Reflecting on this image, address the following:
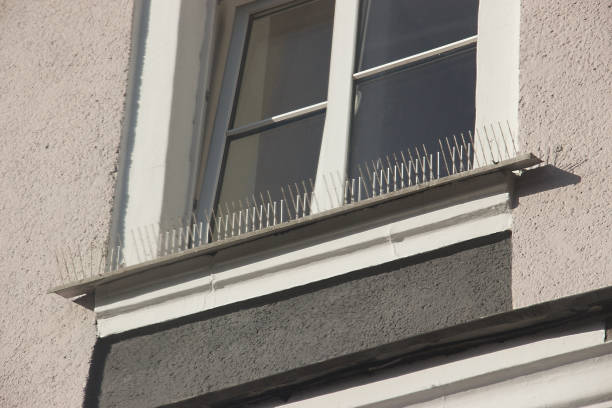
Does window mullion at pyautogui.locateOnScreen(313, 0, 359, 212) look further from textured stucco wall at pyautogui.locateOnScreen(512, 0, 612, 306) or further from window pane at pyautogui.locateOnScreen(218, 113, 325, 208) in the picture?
textured stucco wall at pyautogui.locateOnScreen(512, 0, 612, 306)

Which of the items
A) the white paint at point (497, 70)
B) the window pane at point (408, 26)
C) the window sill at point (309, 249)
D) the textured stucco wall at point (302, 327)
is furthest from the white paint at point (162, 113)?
the white paint at point (497, 70)

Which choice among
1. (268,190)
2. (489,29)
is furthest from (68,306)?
(489,29)

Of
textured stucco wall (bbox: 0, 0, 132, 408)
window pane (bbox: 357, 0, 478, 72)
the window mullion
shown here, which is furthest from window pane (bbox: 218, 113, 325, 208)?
textured stucco wall (bbox: 0, 0, 132, 408)

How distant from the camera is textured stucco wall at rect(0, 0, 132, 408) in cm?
523

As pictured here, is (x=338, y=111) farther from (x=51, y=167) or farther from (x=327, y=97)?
(x=51, y=167)

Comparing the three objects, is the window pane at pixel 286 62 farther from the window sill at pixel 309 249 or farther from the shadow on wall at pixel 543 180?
the shadow on wall at pixel 543 180

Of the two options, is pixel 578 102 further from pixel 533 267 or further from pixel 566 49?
pixel 533 267

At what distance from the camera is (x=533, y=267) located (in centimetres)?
449

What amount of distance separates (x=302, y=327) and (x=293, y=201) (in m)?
0.65

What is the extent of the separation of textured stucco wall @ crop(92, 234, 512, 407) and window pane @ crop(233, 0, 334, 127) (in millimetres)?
1115

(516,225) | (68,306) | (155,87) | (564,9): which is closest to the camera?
(516,225)

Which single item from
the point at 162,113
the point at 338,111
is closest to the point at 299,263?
the point at 338,111

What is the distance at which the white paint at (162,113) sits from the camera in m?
5.52

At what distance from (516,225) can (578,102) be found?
1.55 feet
